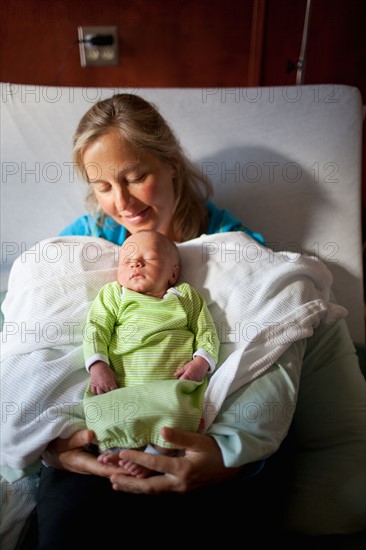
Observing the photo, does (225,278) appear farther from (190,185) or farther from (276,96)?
(276,96)

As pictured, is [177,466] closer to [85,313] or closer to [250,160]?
[85,313]

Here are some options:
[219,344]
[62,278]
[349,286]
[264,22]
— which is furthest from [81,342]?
[264,22]

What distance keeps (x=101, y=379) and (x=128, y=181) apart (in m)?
0.54

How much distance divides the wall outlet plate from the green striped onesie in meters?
1.22

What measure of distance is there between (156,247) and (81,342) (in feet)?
0.89

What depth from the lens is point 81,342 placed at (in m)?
1.06

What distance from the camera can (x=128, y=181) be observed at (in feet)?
4.07

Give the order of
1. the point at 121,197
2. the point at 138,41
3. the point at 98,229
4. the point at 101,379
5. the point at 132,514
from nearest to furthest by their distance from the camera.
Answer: the point at 132,514 → the point at 101,379 → the point at 121,197 → the point at 98,229 → the point at 138,41

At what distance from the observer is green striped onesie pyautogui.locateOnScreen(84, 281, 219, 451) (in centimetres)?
88

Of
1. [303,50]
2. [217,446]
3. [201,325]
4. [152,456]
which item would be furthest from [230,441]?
[303,50]

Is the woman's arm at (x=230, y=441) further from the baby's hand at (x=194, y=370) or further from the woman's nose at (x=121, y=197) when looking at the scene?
the woman's nose at (x=121, y=197)

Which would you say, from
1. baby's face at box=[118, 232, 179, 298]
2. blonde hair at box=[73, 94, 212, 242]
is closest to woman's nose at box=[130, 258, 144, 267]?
baby's face at box=[118, 232, 179, 298]

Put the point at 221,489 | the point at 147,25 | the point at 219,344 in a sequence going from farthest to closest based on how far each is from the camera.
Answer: the point at 147,25
the point at 219,344
the point at 221,489

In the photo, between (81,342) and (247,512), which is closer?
(247,512)
